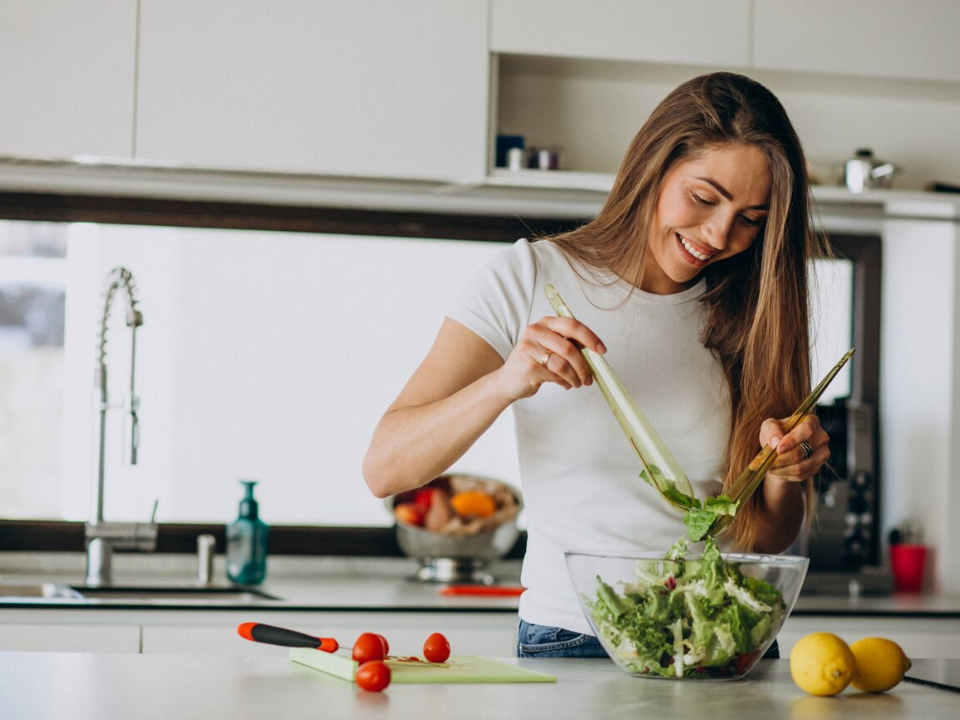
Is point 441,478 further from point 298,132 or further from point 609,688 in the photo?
point 609,688

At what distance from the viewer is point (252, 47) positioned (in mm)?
2490

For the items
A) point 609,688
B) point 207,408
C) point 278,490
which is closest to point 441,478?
point 278,490

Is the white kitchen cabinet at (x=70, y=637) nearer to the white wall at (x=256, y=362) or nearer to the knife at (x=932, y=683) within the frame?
the white wall at (x=256, y=362)

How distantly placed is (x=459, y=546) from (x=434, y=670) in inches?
58.6

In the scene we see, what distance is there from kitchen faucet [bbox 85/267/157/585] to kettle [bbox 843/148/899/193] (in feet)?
5.46

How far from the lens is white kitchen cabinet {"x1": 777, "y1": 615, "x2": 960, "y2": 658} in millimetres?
2383

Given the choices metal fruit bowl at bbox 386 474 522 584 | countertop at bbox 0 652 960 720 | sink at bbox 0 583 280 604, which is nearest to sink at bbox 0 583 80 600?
sink at bbox 0 583 280 604

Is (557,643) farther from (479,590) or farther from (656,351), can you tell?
(479,590)

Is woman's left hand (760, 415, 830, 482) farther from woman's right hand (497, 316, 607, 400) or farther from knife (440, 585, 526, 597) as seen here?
knife (440, 585, 526, 597)

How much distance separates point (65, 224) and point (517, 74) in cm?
114

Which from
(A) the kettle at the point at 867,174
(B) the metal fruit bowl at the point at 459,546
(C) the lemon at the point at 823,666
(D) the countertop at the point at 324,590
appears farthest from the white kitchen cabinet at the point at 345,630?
(A) the kettle at the point at 867,174

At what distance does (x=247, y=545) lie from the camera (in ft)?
8.49

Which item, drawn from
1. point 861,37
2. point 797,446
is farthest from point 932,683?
point 861,37

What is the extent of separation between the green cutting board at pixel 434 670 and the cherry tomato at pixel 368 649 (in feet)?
0.04
